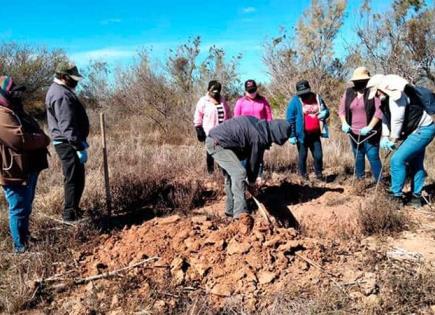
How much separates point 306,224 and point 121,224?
2305mm

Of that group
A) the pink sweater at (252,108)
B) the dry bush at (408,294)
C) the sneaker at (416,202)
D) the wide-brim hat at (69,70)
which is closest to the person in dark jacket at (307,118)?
the pink sweater at (252,108)

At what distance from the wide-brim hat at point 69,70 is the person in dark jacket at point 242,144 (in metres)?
1.66

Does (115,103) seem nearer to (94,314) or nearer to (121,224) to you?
(121,224)

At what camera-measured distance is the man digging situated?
4293 millimetres

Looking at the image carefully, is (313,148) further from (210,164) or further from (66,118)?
(66,118)

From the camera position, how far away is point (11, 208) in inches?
145

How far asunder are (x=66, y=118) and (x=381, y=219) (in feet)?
11.9

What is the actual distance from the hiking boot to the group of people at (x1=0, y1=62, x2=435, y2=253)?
0.08ft

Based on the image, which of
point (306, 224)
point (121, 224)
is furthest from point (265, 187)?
point (121, 224)

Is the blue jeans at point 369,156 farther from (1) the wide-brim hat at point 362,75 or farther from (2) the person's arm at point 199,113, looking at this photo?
(2) the person's arm at point 199,113

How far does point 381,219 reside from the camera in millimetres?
4305

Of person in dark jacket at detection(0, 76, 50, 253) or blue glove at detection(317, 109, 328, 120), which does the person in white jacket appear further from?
person in dark jacket at detection(0, 76, 50, 253)

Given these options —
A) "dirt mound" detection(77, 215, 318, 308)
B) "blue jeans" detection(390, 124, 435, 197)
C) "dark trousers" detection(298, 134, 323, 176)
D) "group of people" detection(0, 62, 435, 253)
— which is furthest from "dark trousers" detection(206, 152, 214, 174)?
"blue jeans" detection(390, 124, 435, 197)

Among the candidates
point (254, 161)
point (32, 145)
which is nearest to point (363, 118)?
point (254, 161)
